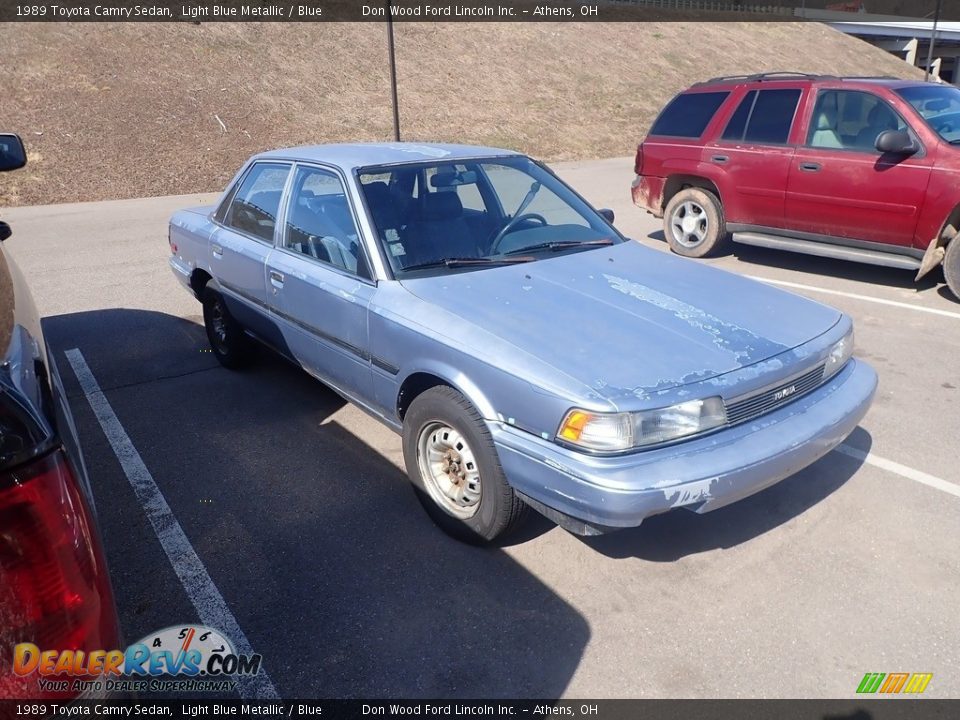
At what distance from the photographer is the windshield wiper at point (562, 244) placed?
4.16 metres

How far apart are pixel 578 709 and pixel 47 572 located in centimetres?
178

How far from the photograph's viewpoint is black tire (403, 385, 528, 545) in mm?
3176

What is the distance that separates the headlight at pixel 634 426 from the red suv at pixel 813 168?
16.9 ft

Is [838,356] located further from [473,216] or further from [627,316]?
[473,216]

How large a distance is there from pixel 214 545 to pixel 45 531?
81.7 inches

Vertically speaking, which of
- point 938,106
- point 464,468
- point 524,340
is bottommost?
point 464,468

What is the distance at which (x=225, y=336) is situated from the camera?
562 cm

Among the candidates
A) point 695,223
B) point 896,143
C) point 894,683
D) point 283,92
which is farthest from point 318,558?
point 283,92

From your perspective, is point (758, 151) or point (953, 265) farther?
point (758, 151)

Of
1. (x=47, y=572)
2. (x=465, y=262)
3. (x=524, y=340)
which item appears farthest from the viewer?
(x=465, y=262)

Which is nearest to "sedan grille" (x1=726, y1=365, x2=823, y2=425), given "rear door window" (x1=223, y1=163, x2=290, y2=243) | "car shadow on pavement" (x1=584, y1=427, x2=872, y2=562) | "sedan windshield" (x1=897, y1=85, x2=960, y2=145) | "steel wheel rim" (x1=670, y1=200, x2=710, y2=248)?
"car shadow on pavement" (x1=584, y1=427, x2=872, y2=562)

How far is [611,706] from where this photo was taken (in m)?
2.62

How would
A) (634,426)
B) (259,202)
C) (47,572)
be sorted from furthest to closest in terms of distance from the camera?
(259,202) < (634,426) < (47,572)

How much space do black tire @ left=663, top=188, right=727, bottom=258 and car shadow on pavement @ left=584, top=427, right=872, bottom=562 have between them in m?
5.04
